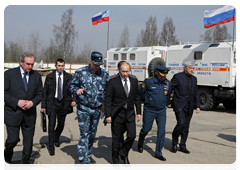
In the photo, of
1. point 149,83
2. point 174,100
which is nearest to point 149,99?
point 149,83

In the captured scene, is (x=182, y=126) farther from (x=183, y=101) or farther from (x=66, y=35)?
(x=66, y=35)

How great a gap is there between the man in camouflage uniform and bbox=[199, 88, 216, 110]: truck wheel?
908cm

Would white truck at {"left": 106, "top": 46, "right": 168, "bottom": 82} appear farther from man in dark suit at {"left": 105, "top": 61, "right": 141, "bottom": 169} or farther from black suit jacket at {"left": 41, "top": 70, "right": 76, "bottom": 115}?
man in dark suit at {"left": 105, "top": 61, "right": 141, "bottom": 169}

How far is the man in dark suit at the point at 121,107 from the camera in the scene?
4805mm

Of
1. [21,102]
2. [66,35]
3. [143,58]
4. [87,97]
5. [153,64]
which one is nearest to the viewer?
[21,102]

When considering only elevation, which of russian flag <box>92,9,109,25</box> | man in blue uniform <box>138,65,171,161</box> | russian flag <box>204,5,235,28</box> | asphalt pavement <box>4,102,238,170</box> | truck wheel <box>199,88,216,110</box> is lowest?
asphalt pavement <box>4,102,238,170</box>

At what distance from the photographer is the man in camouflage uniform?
180 inches

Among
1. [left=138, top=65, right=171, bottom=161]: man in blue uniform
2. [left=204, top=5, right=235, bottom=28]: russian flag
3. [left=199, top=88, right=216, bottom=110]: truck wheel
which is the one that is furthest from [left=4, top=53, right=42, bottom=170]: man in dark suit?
[left=204, top=5, right=235, bottom=28]: russian flag

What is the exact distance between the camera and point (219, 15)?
518 inches

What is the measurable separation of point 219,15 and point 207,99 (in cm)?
401

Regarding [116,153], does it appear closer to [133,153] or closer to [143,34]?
[133,153]

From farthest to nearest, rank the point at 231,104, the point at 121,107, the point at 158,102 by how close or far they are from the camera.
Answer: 1. the point at 231,104
2. the point at 158,102
3. the point at 121,107

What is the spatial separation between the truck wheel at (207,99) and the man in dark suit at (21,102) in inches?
391

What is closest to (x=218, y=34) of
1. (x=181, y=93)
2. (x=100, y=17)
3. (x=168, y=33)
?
(x=168, y=33)
